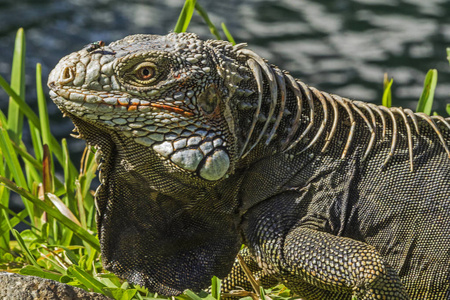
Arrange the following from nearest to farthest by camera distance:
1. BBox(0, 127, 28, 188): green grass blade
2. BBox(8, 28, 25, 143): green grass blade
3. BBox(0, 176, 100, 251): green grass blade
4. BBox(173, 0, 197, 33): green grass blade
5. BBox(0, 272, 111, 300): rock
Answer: BBox(0, 272, 111, 300): rock < BBox(0, 176, 100, 251): green grass blade < BBox(0, 127, 28, 188): green grass blade < BBox(173, 0, 197, 33): green grass blade < BBox(8, 28, 25, 143): green grass blade

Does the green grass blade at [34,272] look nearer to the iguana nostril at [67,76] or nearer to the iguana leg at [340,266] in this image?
the iguana nostril at [67,76]

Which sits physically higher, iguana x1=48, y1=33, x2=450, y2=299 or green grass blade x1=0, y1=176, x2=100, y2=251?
iguana x1=48, y1=33, x2=450, y2=299

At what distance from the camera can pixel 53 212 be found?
13.9 feet

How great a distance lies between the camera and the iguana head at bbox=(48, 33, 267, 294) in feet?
10.5

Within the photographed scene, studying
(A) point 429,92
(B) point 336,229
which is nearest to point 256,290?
(B) point 336,229

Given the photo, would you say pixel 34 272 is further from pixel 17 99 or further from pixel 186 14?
pixel 186 14

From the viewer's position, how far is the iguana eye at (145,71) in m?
3.22

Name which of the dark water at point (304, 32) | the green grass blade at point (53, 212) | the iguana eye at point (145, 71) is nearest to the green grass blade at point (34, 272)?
the green grass blade at point (53, 212)

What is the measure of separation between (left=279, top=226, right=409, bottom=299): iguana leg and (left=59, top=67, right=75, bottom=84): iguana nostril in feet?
4.30

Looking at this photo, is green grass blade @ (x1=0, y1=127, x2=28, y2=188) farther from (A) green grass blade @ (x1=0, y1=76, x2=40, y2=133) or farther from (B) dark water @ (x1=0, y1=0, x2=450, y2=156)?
(B) dark water @ (x1=0, y1=0, x2=450, y2=156)

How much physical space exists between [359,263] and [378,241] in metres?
0.32

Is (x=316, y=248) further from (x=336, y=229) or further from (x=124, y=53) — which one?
(x=124, y=53)

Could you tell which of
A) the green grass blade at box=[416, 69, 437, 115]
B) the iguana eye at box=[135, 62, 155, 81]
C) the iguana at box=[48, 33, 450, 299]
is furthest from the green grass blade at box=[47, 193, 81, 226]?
the green grass blade at box=[416, 69, 437, 115]

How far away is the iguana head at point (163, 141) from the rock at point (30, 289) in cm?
58
